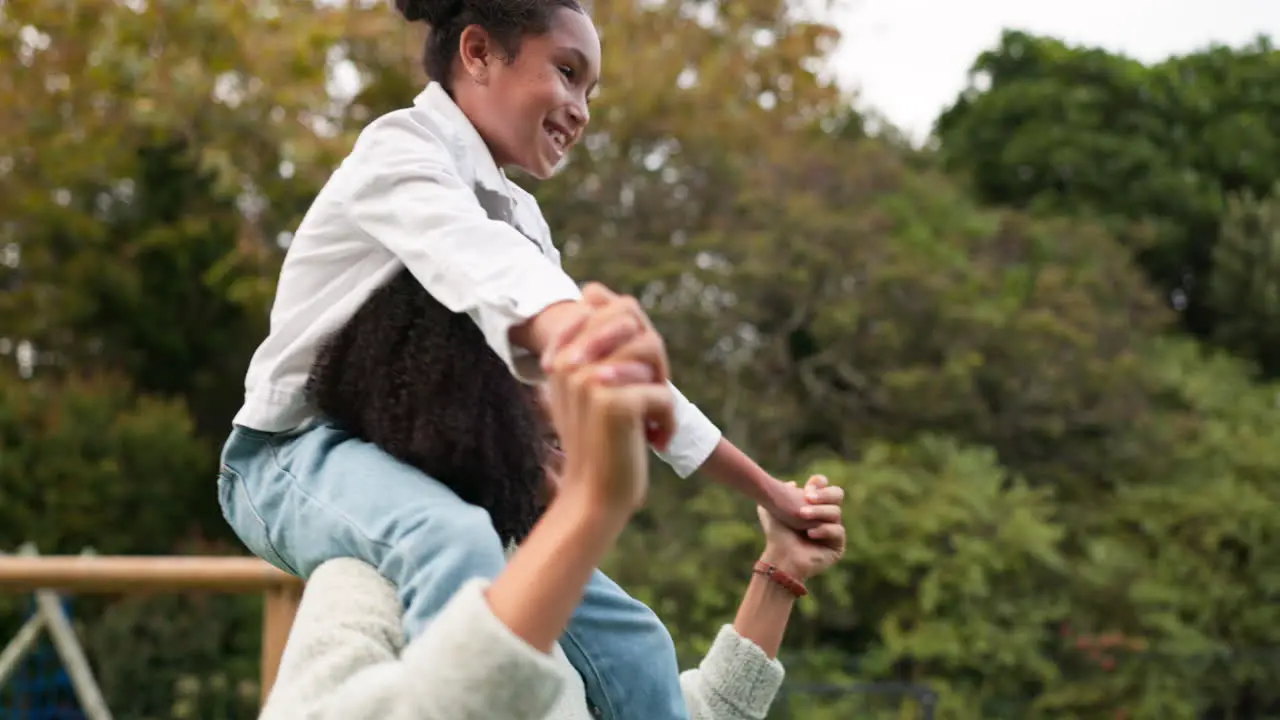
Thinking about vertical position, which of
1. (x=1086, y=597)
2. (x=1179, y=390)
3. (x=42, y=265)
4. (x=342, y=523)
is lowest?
(x=342, y=523)

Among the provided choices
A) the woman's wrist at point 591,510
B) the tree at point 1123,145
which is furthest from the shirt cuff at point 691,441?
the tree at point 1123,145

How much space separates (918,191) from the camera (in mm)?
8961

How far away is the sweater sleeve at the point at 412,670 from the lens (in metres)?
0.84

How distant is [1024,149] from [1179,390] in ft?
10.9

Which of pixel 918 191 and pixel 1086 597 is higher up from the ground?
pixel 918 191

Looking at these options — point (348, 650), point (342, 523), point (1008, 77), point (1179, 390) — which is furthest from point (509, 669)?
point (1008, 77)

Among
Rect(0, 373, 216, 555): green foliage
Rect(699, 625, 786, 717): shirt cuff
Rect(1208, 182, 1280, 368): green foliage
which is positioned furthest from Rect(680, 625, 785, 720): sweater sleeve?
Rect(1208, 182, 1280, 368): green foliage

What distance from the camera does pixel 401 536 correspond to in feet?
3.60

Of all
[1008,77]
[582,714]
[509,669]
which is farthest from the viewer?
[1008,77]

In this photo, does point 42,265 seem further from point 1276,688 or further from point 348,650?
point 348,650

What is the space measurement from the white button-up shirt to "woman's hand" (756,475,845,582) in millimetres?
175

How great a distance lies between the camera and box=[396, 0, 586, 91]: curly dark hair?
126 centimetres

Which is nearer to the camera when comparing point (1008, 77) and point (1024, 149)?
point (1024, 149)

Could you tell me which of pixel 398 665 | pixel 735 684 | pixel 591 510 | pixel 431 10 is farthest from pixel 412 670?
pixel 735 684
